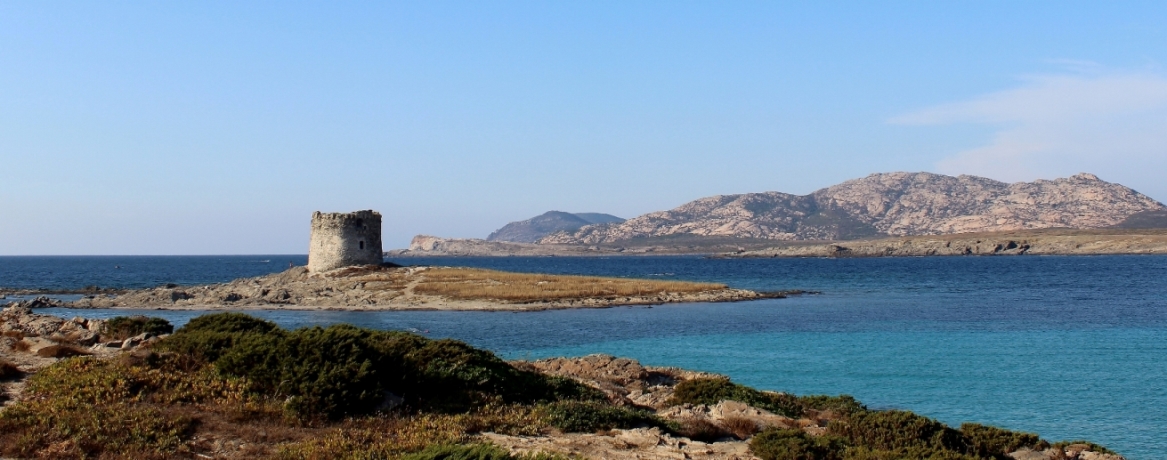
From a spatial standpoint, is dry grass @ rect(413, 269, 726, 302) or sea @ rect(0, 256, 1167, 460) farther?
dry grass @ rect(413, 269, 726, 302)

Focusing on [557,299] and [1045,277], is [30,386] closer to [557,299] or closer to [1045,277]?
[557,299]

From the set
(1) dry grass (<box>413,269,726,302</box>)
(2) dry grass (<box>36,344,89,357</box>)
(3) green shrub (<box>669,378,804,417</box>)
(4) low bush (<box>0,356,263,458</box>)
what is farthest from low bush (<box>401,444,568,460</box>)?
(1) dry grass (<box>413,269,726,302</box>)

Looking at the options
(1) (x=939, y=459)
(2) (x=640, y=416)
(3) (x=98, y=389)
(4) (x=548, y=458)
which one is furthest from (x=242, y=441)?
(1) (x=939, y=459)

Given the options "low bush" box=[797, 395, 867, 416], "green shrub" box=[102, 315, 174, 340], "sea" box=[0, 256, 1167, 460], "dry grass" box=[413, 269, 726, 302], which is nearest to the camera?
"low bush" box=[797, 395, 867, 416]

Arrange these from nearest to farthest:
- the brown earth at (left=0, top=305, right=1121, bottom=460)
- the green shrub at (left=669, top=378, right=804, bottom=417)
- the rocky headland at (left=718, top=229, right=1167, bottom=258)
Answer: the brown earth at (left=0, top=305, right=1121, bottom=460)
the green shrub at (left=669, top=378, right=804, bottom=417)
the rocky headland at (left=718, top=229, right=1167, bottom=258)

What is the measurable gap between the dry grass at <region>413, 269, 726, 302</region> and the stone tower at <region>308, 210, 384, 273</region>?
16.0 feet

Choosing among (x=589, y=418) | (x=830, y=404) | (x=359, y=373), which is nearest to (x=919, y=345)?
(x=830, y=404)

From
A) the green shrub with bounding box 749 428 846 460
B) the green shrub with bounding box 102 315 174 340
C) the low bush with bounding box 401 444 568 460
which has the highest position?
the green shrub with bounding box 102 315 174 340

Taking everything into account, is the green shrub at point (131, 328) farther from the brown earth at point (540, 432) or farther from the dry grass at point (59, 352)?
the dry grass at point (59, 352)

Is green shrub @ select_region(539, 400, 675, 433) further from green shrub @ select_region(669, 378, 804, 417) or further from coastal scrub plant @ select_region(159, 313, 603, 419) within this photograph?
green shrub @ select_region(669, 378, 804, 417)

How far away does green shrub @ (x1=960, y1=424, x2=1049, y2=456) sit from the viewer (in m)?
13.0

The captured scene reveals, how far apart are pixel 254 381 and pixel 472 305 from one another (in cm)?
3519

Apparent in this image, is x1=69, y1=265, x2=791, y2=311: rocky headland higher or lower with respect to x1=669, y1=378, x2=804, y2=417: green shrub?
higher

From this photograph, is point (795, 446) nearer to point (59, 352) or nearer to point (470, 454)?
point (470, 454)
